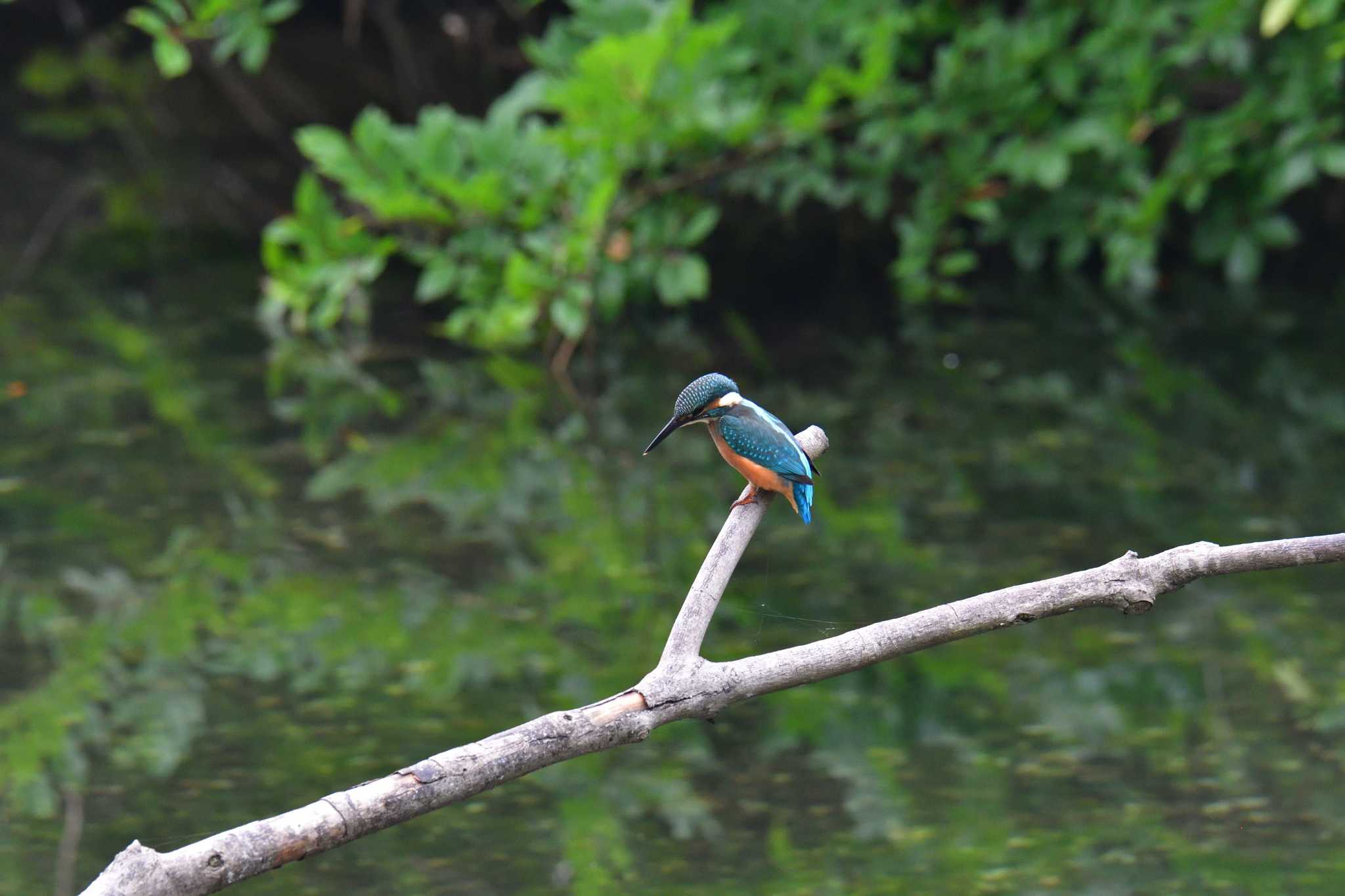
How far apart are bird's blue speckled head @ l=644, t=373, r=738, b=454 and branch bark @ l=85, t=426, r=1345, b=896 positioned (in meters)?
0.13

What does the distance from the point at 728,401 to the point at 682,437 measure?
10.1 ft

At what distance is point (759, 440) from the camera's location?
A: 1655mm

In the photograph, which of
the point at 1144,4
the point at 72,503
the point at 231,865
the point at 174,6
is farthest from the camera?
the point at 1144,4

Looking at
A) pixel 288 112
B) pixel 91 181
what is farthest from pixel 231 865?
pixel 91 181

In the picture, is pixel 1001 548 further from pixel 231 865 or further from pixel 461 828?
pixel 231 865

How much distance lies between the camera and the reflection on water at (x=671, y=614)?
254 cm

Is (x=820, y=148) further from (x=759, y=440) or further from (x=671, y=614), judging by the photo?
(x=759, y=440)

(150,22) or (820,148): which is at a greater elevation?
(820,148)

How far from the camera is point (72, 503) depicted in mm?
4105

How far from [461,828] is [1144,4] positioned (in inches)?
151

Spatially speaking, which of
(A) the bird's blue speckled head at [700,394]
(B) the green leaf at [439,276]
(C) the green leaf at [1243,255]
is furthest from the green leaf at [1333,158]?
(A) the bird's blue speckled head at [700,394]

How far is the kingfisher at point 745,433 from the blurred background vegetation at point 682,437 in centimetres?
96

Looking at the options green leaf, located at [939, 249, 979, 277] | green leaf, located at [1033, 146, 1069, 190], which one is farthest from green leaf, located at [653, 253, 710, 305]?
green leaf, located at [1033, 146, 1069, 190]

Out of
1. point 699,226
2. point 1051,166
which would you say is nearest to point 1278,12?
point 1051,166
